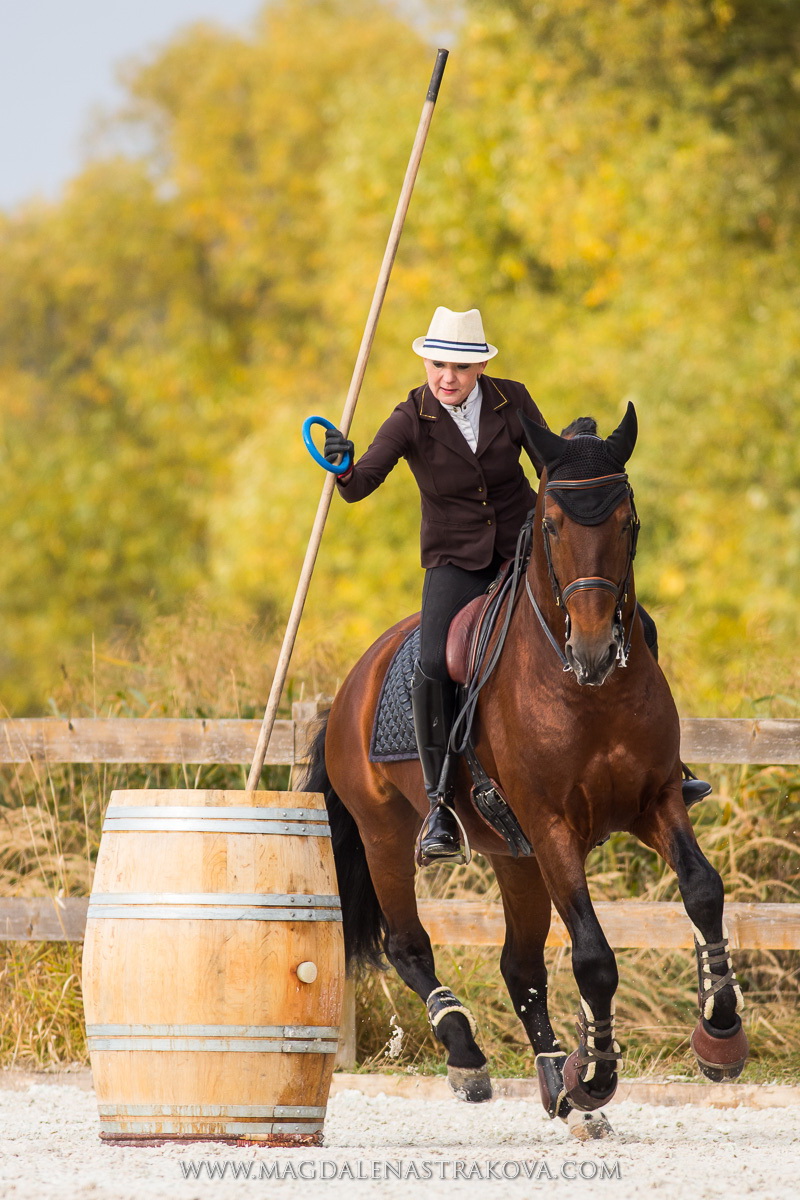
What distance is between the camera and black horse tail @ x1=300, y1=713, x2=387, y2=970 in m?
6.02

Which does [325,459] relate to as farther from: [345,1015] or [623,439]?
[345,1015]

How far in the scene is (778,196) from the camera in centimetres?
1351

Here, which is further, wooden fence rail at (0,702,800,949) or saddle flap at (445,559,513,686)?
wooden fence rail at (0,702,800,949)

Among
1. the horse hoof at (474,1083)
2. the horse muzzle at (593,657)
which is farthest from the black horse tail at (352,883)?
the horse muzzle at (593,657)

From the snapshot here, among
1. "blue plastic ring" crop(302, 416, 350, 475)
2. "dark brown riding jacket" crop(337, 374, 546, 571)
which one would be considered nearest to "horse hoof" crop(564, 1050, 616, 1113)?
"dark brown riding jacket" crop(337, 374, 546, 571)

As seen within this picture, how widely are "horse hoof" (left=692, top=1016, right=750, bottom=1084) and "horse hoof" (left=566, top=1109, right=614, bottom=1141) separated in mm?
A: 775

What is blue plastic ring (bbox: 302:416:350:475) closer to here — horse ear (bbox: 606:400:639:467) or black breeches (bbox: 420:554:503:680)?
black breeches (bbox: 420:554:503:680)

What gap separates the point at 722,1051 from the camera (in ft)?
14.3

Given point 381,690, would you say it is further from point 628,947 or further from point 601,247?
point 601,247

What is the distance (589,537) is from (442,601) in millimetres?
1075

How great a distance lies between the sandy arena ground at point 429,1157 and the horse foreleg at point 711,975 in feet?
1.06

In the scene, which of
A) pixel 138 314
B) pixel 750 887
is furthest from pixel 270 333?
pixel 750 887

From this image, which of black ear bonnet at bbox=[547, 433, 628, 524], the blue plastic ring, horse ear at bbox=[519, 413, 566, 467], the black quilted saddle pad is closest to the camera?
black ear bonnet at bbox=[547, 433, 628, 524]

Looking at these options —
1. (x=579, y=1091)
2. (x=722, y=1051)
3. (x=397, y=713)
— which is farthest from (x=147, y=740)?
(x=722, y=1051)
